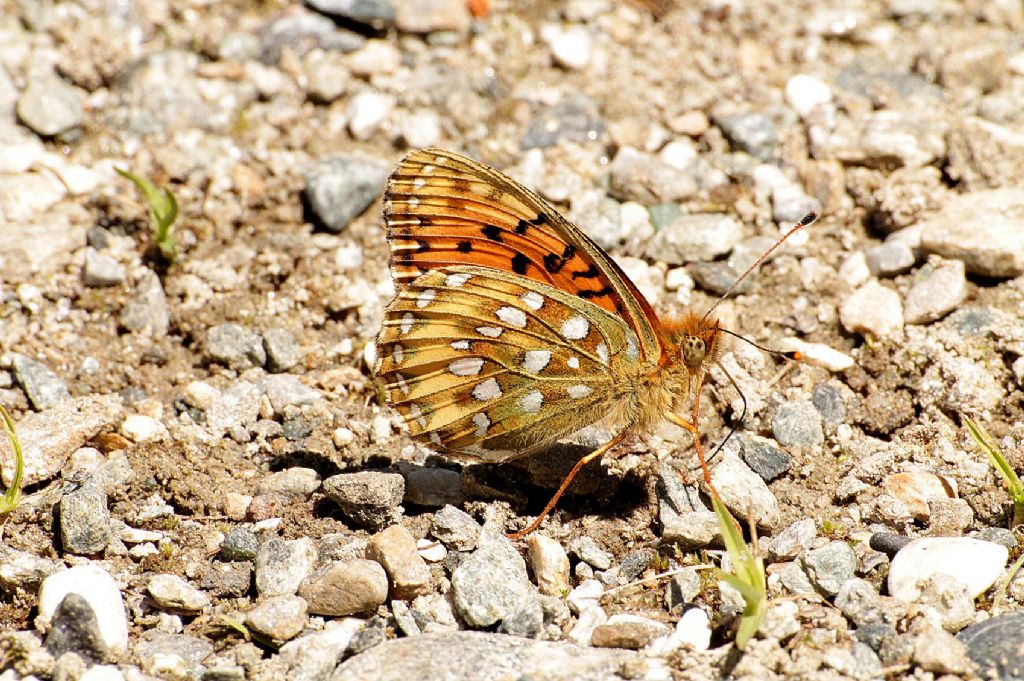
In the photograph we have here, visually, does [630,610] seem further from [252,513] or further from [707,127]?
[707,127]

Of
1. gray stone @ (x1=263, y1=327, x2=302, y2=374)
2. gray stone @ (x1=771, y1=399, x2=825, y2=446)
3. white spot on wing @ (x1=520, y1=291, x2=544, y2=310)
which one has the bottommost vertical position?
gray stone @ (x1=771, y1=399, x2=825, y2=446)

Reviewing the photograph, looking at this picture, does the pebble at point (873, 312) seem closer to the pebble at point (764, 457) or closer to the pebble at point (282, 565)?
the pebble at point (764, 457)

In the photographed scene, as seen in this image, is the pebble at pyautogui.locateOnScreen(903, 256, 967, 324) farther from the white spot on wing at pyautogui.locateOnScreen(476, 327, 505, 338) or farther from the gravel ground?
the white spot on wing at pyautogui.locateOnScreen(476, 327, 505, 338)

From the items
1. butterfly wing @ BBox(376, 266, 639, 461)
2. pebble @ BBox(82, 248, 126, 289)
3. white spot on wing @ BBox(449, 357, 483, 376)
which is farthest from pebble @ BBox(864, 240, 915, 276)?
pebble @ BBox(82, 248, 126, 289)

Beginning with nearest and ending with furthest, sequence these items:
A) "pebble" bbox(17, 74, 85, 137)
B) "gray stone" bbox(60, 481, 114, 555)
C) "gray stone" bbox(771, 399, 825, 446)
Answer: "gray stone" bbox(60, 481, 114, 555)
"gray stone" bbox(771, 399, 825, 446)
"pebble" bbox(17, 74, 85, 137)

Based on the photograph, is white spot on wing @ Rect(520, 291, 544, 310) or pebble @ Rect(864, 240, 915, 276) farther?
pebble @ Rect(864, 240, 915, 276)

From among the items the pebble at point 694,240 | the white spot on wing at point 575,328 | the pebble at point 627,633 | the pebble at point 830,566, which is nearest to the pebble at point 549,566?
the pebble at point 627,633

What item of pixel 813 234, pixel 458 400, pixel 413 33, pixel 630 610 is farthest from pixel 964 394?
pixel 413 33
